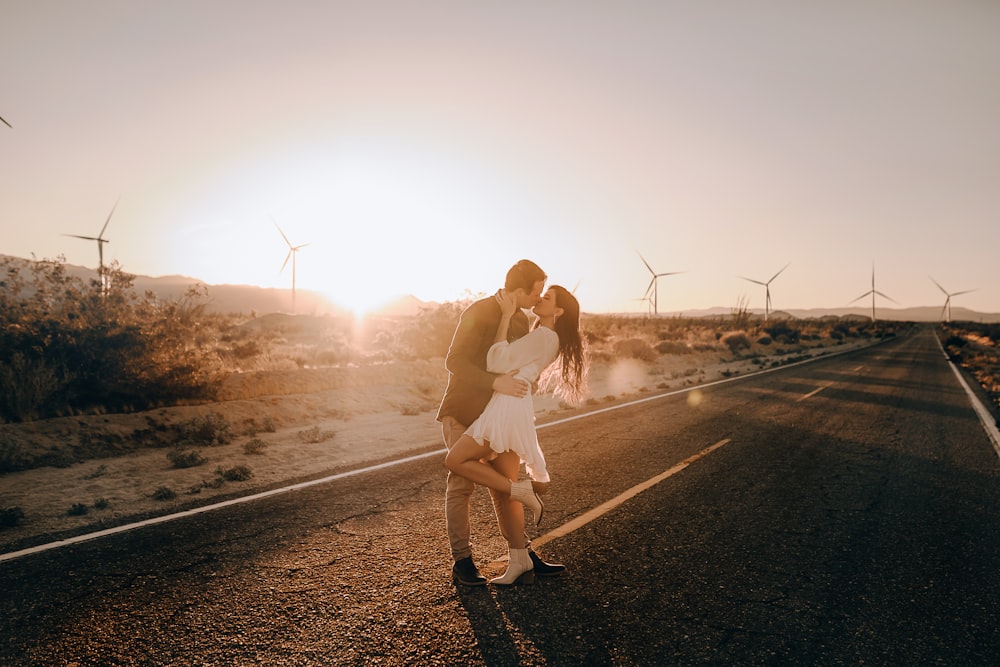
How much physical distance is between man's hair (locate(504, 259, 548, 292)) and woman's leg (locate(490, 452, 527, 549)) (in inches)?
47.3

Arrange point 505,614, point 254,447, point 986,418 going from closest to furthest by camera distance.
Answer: point 505,614, point 254,447, point 986,418

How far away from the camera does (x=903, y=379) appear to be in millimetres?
18266

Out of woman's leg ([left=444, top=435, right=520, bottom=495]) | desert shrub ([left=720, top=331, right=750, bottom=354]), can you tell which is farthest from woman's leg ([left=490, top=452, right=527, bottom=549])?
desert shrub ([left=720, top=331, right=750, bottom=354])

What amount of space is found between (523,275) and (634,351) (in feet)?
79.0

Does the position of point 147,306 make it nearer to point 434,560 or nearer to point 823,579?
point 434,560

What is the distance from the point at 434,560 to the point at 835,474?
5441 mm

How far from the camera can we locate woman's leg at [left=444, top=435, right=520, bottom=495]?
3607mm

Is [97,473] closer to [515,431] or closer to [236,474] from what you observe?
[236,474]

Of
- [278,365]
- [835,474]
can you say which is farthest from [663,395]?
[278,365]

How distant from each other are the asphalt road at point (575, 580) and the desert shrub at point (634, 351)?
19036 millimetres

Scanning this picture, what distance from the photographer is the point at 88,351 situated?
31.7ft

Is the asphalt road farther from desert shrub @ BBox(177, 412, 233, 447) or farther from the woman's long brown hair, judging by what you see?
desert shrub @ BBox(177, 412, 233, 447)

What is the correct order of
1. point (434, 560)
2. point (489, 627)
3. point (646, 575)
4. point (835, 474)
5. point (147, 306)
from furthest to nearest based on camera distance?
point (147, 306)
point (835, 474)
point (434, 560)
point (646, 575)
point (489, 627)

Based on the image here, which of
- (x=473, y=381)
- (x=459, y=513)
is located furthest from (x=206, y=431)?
(x=473, y=381)
